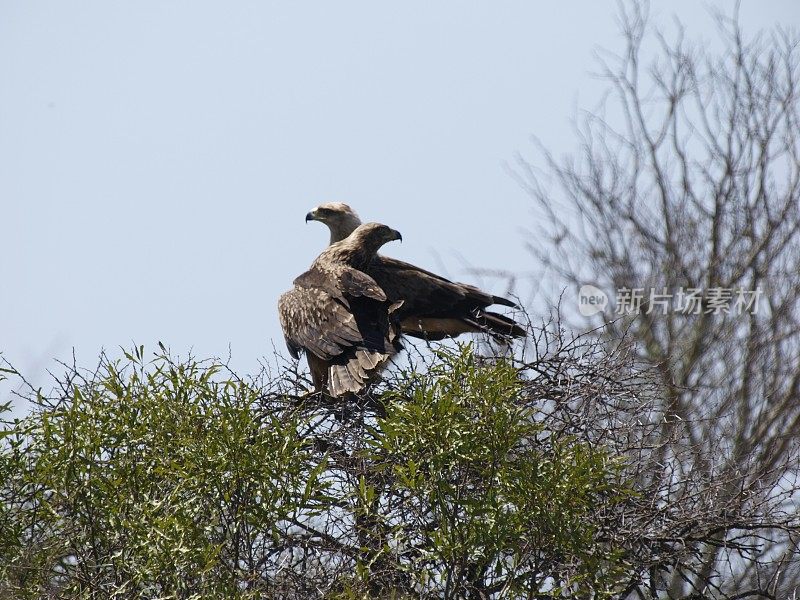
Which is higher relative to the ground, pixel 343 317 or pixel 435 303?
pixel 435 303

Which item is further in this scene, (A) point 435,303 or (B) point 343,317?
(A) point 435,303

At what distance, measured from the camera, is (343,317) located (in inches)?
295

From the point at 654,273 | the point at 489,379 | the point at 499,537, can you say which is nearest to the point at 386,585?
the point at 499,537

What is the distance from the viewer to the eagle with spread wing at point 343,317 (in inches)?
280

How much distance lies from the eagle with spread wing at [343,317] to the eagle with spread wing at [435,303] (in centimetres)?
14

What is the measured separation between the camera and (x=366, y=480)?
5.84 m

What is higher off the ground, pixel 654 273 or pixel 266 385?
pixel 654 273

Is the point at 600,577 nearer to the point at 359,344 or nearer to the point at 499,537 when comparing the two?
the point at 499,537

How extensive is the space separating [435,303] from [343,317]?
79 cm

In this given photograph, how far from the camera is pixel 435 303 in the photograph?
26.3 feet

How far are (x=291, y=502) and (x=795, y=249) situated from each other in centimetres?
951

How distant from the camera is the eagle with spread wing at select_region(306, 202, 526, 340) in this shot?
7.91 meters

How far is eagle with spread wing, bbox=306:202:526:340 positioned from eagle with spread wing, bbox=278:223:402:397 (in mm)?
137

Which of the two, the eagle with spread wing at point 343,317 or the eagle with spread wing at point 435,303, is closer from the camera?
the eagle with spread wing at point 343,317
